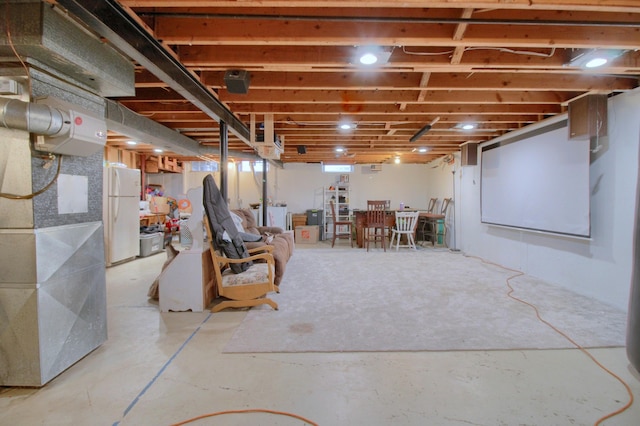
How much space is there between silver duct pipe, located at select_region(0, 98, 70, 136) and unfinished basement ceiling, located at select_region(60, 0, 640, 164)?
775 mm

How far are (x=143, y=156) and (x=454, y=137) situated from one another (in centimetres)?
708

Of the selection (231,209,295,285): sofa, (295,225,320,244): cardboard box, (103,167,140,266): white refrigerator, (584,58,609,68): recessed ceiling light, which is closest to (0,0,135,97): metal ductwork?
(231,209,295,285): sofa

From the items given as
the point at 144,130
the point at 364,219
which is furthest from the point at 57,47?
the point at 364,219

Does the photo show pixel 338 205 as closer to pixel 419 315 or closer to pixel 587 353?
pixel 419 315

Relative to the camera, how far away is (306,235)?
7480 mm

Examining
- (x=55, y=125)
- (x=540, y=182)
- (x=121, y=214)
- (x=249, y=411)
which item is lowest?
(x=249, y=411)

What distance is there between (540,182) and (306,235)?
197 inches

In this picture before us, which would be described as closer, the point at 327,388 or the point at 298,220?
the point at 327,388

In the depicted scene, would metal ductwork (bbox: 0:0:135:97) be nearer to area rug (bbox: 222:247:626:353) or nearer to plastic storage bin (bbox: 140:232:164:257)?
area rug (bbox: 222:247:626:353)

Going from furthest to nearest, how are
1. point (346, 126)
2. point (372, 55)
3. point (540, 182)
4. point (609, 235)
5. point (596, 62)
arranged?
point (346, 126), point (540, 182), point (609, 235), point (596, 62), point (372, 55)

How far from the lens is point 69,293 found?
1856 millimetres

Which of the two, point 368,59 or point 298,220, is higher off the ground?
point 368,59

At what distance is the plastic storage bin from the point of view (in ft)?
18.4

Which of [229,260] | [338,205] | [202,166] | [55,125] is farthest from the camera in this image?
[202,166]
